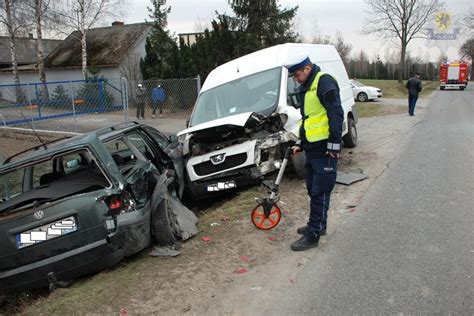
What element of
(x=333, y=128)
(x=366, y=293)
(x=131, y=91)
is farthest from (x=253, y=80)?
(x=131, y=91)

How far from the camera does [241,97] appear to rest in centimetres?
744

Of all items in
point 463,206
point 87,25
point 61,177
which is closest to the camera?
point 61,177

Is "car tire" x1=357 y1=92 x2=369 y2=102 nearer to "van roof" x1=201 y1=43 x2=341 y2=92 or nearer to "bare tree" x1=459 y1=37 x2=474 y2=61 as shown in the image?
"van roof" x1=201 y1=43 x2=341 y2=92

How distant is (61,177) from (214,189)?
2101 millimetres

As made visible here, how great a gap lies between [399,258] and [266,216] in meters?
1.54

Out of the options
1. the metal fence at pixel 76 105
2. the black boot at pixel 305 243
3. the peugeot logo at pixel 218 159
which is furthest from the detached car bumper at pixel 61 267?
the metal fence at pixel 76 105

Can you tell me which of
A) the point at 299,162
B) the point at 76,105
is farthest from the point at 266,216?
the point at 76,105

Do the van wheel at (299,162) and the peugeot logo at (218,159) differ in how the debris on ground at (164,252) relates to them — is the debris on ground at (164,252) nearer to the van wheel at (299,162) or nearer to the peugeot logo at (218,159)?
the peugeot logo at (218,159)

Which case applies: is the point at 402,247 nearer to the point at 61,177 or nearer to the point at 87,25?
the point at 61,177

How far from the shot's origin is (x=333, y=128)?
Answer: 4230 millimetres

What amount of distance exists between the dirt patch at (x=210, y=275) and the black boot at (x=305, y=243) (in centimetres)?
9

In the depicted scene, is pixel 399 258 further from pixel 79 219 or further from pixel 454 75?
pixel 454 75

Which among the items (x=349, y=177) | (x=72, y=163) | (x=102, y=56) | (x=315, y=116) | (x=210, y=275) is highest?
(x=102, y=56)

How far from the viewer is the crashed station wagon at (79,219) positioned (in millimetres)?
4031
